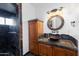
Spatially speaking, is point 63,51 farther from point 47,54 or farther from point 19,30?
point 19,30

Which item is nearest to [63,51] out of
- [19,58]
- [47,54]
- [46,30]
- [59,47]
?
[59,47]

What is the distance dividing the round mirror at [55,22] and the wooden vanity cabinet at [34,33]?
0.13 m

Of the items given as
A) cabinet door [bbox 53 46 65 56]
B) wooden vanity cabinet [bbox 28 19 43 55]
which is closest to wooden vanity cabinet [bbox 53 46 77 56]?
cabinet door [bbox 53 46 65 56]

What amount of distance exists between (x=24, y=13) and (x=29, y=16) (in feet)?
0.28

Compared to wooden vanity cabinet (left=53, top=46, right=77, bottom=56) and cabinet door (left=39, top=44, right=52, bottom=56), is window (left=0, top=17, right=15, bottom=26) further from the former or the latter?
wooden vanity cabinet (left=53, top=46, right=77, bottom=56)

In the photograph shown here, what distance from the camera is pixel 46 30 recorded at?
159 centimetres

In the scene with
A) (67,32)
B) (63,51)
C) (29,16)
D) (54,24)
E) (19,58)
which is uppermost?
(29,16)

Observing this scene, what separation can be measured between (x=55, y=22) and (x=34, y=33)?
13.1 inches

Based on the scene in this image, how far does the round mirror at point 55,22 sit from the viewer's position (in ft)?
5.13

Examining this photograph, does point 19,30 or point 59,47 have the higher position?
point 19,30

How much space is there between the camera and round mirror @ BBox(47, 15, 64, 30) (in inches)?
61.6

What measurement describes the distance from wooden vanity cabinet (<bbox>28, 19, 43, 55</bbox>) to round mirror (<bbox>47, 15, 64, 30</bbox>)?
13cm

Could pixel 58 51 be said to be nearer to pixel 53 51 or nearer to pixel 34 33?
pixel 53 51

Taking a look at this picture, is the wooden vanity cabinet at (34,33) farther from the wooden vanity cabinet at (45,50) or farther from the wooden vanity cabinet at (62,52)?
the wooden vanity cabinet at (62,52)
